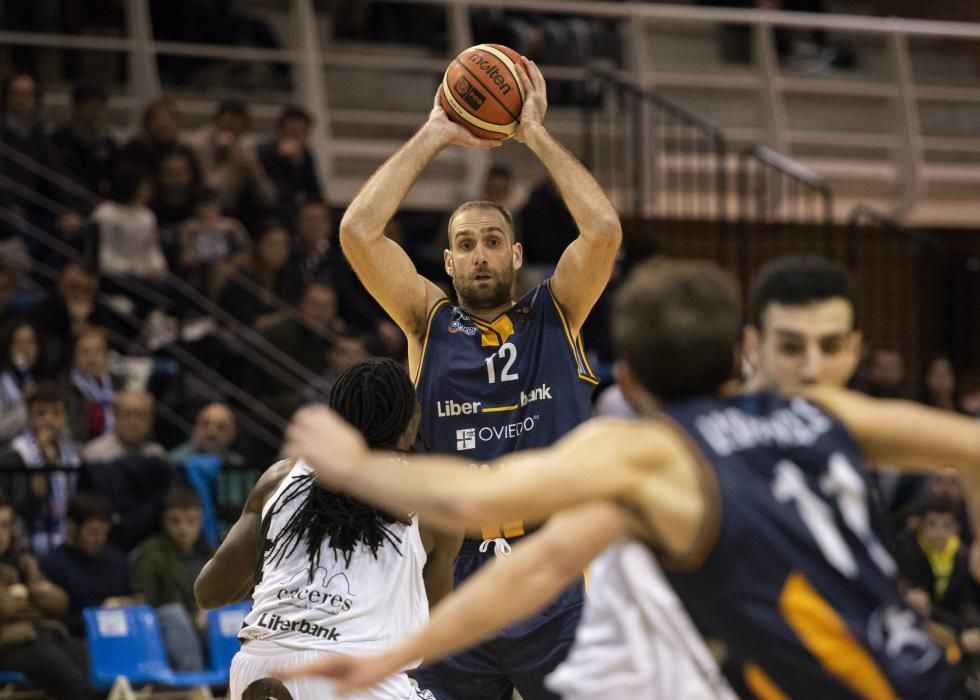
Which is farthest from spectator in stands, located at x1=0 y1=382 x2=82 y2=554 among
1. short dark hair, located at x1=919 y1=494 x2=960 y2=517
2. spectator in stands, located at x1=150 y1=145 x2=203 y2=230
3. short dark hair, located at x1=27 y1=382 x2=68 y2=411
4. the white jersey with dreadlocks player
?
short dark hair, located at x1=919 y1=494 x2=960 y2=517

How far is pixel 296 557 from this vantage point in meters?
4.68

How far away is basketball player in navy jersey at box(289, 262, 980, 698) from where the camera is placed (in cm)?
295

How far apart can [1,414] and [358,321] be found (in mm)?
3028

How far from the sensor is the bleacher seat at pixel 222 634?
8.67 meters

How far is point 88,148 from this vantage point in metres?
11.9

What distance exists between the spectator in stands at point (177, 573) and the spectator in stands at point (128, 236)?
8.48ft

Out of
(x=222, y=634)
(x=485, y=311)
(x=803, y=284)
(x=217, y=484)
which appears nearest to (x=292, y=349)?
(x=217, y=484)

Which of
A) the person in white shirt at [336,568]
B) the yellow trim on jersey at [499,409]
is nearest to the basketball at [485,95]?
the yellow trim on jersey at [499,409]

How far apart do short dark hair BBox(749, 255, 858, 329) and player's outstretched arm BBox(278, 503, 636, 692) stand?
73cm

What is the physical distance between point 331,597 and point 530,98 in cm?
220

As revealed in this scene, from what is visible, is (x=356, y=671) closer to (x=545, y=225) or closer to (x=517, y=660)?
(x=517, y=660)

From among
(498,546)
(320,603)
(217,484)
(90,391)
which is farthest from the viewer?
(90,391)

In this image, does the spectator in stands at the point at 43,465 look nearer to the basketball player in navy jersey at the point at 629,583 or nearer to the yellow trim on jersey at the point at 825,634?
the basketball player in navy jersey at the point at 629,583

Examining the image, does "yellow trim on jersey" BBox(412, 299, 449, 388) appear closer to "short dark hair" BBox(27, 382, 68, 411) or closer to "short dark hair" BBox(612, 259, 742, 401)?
"short dark hair" BBox(612, 259, 742, 401)
